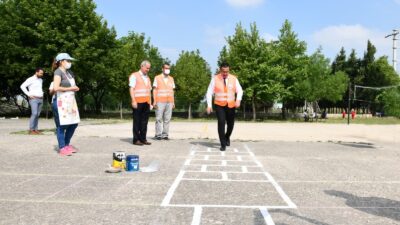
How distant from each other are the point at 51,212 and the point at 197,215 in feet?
4.59

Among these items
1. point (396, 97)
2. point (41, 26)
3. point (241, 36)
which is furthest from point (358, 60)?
point (396, 97)

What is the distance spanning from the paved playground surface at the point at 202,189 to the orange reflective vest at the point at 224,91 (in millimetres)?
1522

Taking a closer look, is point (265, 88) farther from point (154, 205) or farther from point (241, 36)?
point (154, 205)

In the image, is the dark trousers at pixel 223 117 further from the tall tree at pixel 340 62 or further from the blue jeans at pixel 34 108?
the tall tree at pixel 340 62

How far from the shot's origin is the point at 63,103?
9.24 m

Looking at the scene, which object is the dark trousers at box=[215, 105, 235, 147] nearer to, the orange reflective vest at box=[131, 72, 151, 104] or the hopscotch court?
the hopscotch court

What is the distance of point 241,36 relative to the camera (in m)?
47.7

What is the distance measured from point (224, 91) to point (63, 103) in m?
3.81

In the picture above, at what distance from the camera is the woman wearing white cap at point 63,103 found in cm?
917

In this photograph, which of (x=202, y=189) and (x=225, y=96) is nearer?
(x=202, y=189)

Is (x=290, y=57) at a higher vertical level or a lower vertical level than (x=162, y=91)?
higher

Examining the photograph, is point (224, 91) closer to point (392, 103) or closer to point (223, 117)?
point (223, 117)

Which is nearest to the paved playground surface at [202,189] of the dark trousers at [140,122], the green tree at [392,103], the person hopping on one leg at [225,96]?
the person hopping on one leg at [225,96]

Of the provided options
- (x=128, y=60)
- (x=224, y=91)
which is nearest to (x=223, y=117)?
(x=224, y=91)
